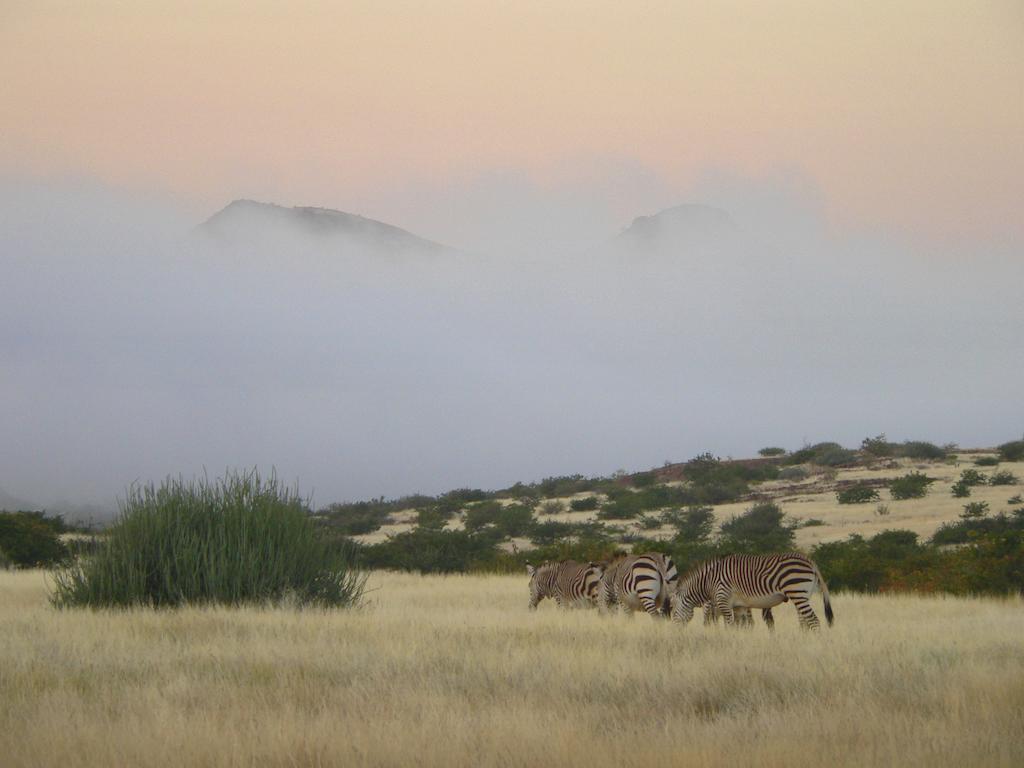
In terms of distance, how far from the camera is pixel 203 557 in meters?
16.3

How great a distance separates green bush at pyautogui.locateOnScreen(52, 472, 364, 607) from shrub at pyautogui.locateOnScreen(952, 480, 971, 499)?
3369cm

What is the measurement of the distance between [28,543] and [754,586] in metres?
27.7

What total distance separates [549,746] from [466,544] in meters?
28.6

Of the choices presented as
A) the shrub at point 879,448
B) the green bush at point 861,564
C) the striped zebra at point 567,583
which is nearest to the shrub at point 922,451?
the shrub at point 879,448

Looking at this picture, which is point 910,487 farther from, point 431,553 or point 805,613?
point 805,613

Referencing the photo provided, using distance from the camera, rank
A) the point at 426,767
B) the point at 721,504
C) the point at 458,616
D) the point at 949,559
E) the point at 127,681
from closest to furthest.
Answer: the point at 426,767, the point at 127,681, the point at 458,616, the point at 949,559, the point at 721,504

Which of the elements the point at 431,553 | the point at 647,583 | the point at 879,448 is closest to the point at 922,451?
the point at 879,448

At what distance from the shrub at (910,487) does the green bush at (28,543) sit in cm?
3228

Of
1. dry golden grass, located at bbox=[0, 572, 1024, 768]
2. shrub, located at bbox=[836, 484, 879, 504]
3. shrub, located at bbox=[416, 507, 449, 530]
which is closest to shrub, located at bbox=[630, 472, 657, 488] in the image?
shrub, located at bbox=[416, 507, 449, 530]

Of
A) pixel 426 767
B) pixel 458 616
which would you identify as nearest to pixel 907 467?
pixel 458 616

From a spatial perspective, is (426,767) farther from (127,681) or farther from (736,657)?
(736,657)

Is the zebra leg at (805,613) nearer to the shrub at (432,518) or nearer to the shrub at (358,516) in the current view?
the shrub at (432,518)

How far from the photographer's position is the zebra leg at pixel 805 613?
1476 cm

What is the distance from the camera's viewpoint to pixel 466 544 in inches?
1399
